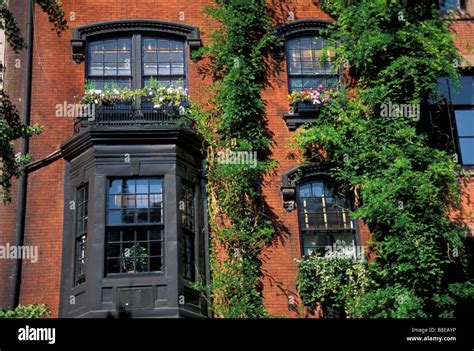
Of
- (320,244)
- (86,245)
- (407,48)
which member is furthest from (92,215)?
(407,48)

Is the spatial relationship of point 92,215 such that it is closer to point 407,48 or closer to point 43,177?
point 43,177

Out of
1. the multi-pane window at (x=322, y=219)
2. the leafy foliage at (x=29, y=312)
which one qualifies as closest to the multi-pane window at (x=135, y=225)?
the leafy foliage at (x=29, y=312)

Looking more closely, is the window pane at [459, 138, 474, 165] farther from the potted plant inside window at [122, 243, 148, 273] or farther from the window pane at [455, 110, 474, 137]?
the potted plant inside window at [122, 243, 148, 273]

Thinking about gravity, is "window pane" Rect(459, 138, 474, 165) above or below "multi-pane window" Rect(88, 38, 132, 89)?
below

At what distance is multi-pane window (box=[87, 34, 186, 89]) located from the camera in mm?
16578

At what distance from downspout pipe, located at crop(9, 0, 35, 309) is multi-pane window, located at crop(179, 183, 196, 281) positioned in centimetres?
327

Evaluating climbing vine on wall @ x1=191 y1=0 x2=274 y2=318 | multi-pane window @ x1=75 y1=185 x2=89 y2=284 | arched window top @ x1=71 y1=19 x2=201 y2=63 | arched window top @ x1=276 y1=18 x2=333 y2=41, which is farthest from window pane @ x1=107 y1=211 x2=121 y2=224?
arched window top @ x1=276 y1=18 x2=333 y2=41

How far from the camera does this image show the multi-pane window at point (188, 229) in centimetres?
1485

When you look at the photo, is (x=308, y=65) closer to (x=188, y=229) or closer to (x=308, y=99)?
(x=308, y=99)

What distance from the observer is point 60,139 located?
52.3 feet

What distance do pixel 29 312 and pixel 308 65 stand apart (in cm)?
827

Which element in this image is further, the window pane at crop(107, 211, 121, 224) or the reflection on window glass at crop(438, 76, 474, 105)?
the reflection on window glass at crop(438, 76, 474, 105)

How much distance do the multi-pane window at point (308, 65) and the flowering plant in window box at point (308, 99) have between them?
506 millimetres

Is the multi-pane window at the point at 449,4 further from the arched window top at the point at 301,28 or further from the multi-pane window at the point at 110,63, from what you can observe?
the multi-pane window at the point at 110,63
